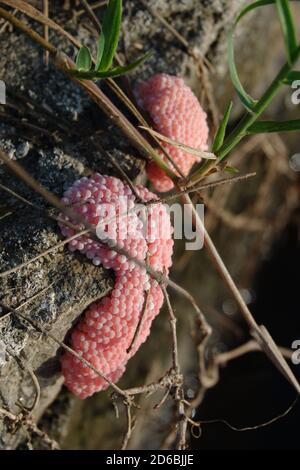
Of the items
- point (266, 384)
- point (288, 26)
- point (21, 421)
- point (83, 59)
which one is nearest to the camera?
point (288, 26)

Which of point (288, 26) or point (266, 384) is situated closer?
point (288, 26)

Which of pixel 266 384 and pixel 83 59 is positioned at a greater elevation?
pixel 83 59

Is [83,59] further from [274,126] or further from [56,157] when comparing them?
[274,126]

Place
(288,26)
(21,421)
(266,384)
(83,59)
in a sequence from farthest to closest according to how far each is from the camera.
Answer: (266,384) → (21,421) → (83,59) → (288,26)

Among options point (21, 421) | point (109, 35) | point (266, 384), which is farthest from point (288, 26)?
point (266, 384)

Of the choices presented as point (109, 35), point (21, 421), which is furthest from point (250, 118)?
point (21, 421)

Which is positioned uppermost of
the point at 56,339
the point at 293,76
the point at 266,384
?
the point at 293,76
